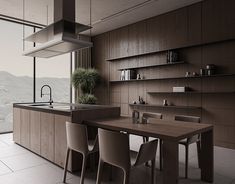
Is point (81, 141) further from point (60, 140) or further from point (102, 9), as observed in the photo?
point (102, 9)

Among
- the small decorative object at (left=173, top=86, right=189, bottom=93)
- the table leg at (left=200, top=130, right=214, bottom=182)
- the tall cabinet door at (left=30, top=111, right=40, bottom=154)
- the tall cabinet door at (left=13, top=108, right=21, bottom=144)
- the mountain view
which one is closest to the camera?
the table leg at (left=200, top=130, right=214, bottom=182)

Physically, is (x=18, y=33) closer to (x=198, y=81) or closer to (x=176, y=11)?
(x=176, y=11)

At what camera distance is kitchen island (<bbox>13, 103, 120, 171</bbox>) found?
2887 millimetres

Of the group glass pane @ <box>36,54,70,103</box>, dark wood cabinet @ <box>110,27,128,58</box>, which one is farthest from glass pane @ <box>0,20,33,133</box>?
dark wood cabinet @ <box>110,27,128,58</box>

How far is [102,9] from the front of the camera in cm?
499

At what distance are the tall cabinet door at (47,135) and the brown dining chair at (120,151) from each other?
1421 millimetres

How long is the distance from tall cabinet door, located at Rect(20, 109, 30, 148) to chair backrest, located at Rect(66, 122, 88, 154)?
6.06 feet

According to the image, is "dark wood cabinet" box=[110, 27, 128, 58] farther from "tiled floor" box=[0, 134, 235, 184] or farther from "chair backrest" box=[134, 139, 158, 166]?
"chair backrest" box=[134, 139, 158, 166]

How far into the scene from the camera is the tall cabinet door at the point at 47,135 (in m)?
3.24

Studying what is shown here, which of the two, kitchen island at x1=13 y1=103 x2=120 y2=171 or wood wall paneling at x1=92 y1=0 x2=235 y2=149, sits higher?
wood wall paneling at x1=92 y1=0 x2=235 y2=149

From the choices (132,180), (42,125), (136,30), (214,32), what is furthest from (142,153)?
(136,30)

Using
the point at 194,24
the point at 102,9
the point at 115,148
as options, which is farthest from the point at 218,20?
the point at 115,148

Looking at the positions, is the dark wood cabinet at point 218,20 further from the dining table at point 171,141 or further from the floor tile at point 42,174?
the floor tile at point 42,174

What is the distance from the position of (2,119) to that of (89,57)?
11.2ft
